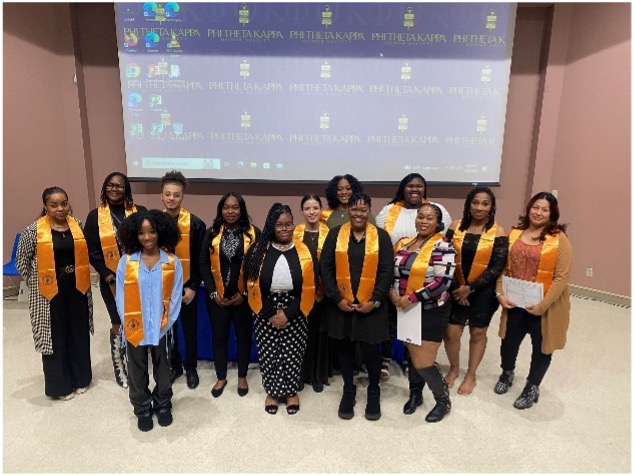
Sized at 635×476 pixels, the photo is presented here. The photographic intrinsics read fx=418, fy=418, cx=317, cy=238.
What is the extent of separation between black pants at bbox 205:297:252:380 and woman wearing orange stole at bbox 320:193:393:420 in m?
0.64

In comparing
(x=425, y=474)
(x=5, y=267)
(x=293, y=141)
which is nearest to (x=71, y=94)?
(x=5, y=267)

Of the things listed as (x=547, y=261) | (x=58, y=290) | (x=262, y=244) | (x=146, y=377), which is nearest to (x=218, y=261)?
(x=262, y=244)

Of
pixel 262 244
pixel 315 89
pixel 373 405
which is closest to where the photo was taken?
pixel 262 244

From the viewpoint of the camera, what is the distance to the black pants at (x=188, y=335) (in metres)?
2.98

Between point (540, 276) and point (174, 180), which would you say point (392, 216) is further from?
point (174, 180)

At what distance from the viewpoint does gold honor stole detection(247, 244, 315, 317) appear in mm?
2549

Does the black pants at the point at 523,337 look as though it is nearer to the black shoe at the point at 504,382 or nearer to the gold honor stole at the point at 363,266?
the black shoe at the point at 504,382

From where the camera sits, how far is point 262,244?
2.56m

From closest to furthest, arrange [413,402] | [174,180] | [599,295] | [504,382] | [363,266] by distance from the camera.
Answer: [363,266]
[413,402]
[174,180]
[504,382]
[599,295]

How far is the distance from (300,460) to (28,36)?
202 inches

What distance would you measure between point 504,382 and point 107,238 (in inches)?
116

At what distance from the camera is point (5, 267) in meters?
4.34

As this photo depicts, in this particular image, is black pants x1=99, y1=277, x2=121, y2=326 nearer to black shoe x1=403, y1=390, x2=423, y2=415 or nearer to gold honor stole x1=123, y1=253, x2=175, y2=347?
gold honor stole x1=123, y1=253, x2=175, y2=347

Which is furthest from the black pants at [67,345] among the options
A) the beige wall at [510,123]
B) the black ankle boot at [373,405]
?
the beige wall at [510,123]
